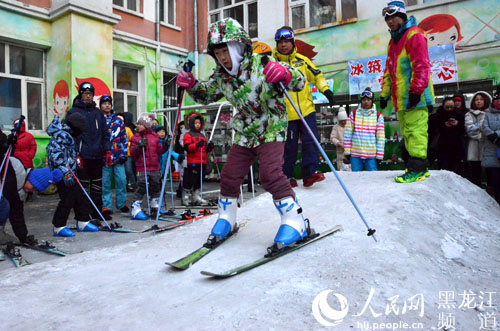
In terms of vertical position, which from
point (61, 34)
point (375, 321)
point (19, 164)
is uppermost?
point (61, 34)

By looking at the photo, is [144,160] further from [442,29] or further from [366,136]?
[442,29]

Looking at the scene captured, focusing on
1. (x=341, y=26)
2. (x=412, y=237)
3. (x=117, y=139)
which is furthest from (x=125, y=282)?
(x=341, y=26)

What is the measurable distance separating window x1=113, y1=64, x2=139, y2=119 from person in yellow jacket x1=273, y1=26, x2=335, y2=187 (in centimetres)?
936

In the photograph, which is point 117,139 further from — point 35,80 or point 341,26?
point 341,26

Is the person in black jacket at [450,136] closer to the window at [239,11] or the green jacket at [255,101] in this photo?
the green jacket at [255,101]

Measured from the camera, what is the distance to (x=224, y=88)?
10.8ft

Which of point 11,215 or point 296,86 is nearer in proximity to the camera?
point 296,86

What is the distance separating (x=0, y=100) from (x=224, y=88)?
9278 mm

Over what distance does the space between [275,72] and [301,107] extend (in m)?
1.97

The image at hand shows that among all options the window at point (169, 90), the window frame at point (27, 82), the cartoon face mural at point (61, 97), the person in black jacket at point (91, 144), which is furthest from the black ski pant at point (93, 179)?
the window at point (169, 90)

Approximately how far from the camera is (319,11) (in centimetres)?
1259

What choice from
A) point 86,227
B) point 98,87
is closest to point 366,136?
point 86,227

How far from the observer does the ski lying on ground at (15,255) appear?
3.64m

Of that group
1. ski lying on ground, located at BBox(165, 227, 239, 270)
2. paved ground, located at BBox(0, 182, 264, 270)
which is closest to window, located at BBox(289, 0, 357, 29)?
paved ground, located at BBox(0, 182, 264, 270)
